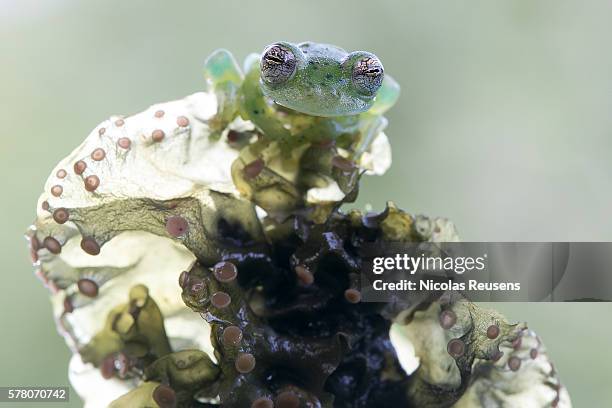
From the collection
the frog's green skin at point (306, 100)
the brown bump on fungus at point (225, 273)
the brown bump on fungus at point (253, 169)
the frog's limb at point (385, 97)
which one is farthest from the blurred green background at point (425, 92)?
the brown bump on fungus at point (225, 273)

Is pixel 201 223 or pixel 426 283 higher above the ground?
pixel 201 223

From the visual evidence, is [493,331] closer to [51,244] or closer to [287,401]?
[287,401]

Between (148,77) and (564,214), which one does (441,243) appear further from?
(148,77)

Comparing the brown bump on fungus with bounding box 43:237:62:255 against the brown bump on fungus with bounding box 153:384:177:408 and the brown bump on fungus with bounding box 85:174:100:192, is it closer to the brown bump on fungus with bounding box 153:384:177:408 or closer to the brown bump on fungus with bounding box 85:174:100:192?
the brown bump on fungus with bounding box 85:174:100:192

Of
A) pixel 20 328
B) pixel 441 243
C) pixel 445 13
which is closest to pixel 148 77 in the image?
pixel 20 328

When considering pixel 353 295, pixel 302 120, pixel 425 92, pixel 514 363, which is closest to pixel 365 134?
pixel 302 120

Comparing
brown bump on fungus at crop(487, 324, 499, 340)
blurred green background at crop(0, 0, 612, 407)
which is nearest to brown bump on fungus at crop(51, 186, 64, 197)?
brown bump on fungus at crop(487, 324, 499, 340)

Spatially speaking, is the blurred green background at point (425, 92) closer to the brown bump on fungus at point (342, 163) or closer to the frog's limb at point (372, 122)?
the frog's limb at point (372, 122)
